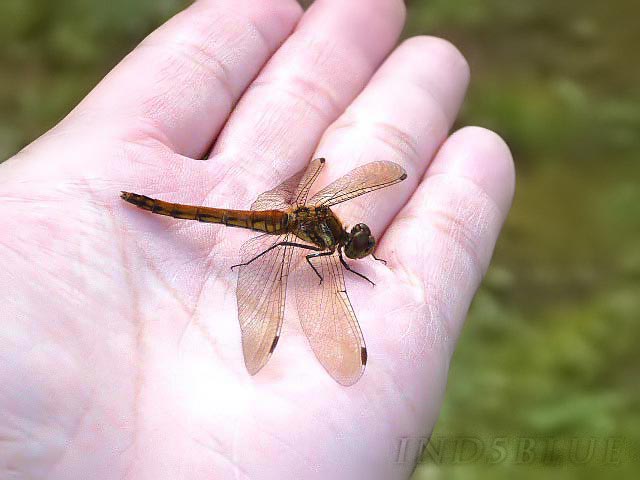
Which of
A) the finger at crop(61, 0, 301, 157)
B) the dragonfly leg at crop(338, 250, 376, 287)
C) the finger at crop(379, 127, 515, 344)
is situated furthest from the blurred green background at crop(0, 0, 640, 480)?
the finger at crop(61, 0, 301, 157)

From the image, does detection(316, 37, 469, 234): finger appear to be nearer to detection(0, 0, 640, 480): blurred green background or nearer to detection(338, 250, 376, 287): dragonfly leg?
detection(338, 250, 376, 287): dragonfly leg

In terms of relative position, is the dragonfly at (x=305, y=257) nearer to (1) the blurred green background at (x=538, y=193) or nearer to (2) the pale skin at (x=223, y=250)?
(2) the pale skin at (x=223, y=250)

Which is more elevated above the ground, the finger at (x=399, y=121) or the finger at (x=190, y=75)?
the finger at (x=190, y=75)

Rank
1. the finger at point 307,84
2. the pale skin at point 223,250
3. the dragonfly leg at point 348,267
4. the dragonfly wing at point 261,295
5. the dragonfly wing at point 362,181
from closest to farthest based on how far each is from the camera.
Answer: the pale skin at point 223,250 < the dragonfly wing at point 261,295 < the dragonfly leg at point 348,267 < the dragonfly wing at point 362,181 < the finger at point 307,84

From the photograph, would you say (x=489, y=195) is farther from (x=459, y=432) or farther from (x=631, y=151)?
(x=631, y=151)

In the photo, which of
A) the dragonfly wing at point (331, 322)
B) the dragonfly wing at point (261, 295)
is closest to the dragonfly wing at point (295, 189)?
the dragonfly wing at point (261, 295)

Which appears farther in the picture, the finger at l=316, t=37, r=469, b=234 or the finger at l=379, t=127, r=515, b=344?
the finger at l=316, t=37, r=469, b=234

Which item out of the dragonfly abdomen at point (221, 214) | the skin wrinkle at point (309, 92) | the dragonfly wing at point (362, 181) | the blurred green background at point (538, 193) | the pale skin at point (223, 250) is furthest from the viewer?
the blurred green background at point (538, 193)

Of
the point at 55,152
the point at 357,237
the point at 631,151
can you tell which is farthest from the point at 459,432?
the point at 631,151

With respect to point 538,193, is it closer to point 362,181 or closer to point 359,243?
point 362,181
